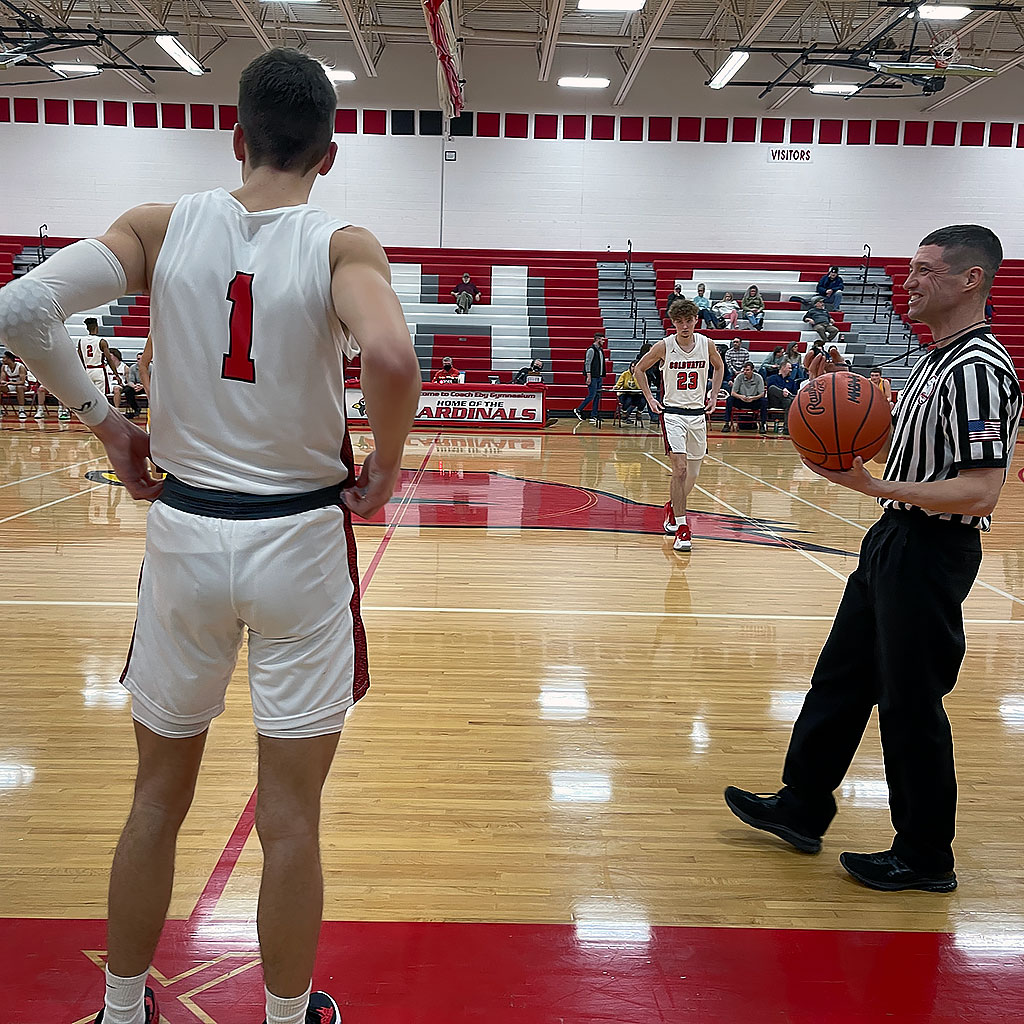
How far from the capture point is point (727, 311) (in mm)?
19234

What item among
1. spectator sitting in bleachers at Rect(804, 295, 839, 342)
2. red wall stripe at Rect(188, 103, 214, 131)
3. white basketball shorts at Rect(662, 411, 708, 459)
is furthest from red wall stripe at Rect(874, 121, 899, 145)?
white basketball shorts at Rect(662, 411, 708, 459)

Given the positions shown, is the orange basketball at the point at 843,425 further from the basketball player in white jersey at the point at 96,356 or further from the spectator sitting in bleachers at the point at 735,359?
the spectator sitting in bleachers at the point at 735,359

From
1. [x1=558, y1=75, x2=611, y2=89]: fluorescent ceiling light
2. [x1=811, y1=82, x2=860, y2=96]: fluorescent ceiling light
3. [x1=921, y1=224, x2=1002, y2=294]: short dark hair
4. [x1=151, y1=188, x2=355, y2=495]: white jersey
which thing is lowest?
[x1=151, y1=188, x2=355, y2=495]: white jersey

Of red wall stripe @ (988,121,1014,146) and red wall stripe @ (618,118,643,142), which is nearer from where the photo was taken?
red wall stripe @ (618,118,643,142)

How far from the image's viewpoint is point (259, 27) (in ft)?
56.1

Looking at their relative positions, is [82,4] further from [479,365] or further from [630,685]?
[630,685]

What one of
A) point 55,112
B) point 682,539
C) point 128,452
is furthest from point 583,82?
point 128,452

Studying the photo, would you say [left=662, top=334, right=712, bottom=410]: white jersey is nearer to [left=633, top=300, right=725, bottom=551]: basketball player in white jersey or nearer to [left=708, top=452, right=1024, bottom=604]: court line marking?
[left=633, top=300, right=725, bottom=551]: basketball player in white jersey

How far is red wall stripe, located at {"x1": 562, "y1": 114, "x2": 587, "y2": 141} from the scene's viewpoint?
70.7 ft

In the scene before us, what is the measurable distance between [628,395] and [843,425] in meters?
14.5

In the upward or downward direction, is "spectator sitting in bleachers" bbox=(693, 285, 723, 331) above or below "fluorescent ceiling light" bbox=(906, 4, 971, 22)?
below

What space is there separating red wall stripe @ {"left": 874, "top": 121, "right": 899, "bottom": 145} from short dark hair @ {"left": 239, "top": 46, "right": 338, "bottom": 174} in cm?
2342

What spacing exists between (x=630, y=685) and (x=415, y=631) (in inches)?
47.4

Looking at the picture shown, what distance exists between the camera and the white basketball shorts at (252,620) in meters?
1.56
